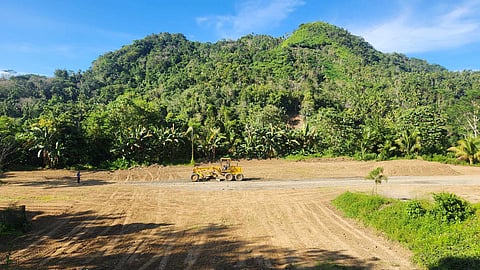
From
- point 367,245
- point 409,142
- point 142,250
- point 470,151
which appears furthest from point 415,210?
point 470,151

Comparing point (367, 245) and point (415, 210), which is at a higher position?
point (415, 210)

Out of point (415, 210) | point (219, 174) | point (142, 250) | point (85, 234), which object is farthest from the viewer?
point (219, 174)

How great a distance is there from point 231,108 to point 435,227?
195 ft

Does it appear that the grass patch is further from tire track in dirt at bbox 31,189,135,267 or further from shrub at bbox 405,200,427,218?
tire track in dirt at bbox 31,189,135,267

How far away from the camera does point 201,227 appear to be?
12.2 metres

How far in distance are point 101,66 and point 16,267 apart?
129m

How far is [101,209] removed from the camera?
14828 millimetres

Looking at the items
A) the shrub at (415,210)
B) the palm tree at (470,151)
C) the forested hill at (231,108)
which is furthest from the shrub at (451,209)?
the palm tree at (470,151)

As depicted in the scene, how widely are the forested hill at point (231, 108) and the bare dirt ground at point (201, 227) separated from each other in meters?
11.1

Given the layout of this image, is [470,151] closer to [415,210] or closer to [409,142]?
[409,142]

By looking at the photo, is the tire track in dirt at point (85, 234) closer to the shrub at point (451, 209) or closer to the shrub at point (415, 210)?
the shrub at point (415, 210)

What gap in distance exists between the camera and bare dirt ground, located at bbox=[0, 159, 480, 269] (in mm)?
8836

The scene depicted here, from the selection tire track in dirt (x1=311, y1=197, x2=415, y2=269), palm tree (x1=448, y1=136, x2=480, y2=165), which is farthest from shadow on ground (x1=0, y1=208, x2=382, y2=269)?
palm tree (x1=448, y1=136, x2=480, y2=165)

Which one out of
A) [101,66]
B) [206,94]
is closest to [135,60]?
[101,66]
